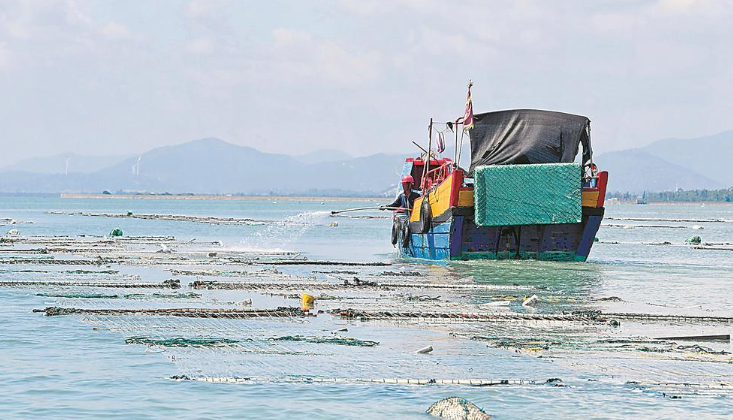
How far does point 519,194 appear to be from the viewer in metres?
34.1

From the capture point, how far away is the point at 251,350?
53.9ft

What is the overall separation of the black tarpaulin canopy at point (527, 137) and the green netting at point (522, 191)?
1.43 m

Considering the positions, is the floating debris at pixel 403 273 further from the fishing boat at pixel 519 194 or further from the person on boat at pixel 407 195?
the person on boat at pixel 407 195

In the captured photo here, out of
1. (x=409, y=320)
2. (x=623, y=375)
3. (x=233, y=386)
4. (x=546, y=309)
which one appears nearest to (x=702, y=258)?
(x=546, y=309)

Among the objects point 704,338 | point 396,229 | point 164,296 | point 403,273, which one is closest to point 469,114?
point 403,273

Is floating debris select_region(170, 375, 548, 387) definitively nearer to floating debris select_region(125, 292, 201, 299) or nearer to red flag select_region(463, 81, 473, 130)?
floating debris select_region(125, 292, 201, 299)

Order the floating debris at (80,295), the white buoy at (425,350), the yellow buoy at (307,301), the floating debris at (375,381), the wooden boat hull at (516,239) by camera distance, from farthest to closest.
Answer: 1. the wooden boat hull at (516,239)
2. the floating debris at (80,295)
3. the yellow buoy at (307,301)
4. the white buoy at (425,350)
5. the floating debris at (375,381)

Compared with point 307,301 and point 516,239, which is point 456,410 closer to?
point 307,301

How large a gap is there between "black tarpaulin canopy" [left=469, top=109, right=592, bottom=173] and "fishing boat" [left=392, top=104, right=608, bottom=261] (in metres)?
0.03

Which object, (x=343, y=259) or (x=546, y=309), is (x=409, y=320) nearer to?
(x=546, y=309)

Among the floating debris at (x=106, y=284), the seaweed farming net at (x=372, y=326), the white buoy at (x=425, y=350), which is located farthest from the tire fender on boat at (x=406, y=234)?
the white buoy at (x=425, y=350)

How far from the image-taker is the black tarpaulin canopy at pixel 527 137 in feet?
117

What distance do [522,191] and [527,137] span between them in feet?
8.71

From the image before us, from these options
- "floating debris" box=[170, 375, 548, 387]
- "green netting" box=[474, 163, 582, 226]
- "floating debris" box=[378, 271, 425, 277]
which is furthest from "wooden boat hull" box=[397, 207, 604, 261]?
"floating debris" box=[170, 375, 548, 387]
